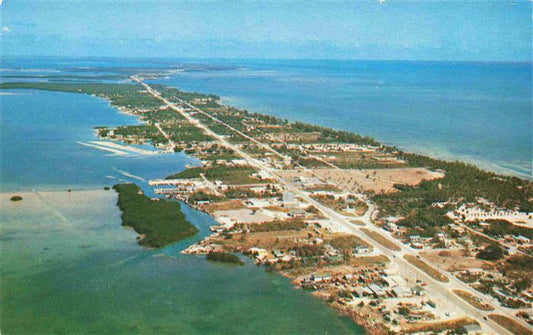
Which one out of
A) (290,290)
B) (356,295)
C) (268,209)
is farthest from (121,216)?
(356,295)

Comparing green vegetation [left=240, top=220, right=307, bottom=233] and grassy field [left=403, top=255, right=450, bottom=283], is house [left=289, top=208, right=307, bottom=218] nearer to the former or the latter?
green vegetation [left=240, top=220, right=307, bottom=233]

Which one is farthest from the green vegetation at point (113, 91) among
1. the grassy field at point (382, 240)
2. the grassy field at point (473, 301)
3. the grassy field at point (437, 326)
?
the grassy field at point (437, 326)

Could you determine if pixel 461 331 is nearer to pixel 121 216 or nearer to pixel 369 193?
pixel 369 193

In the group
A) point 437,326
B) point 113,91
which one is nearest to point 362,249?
point 437,326

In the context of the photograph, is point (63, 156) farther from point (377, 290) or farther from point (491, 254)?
point (491, 254)

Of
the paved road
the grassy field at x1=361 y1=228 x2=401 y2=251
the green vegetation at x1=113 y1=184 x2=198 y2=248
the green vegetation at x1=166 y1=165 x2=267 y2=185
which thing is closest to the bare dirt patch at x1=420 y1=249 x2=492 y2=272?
the paved road
